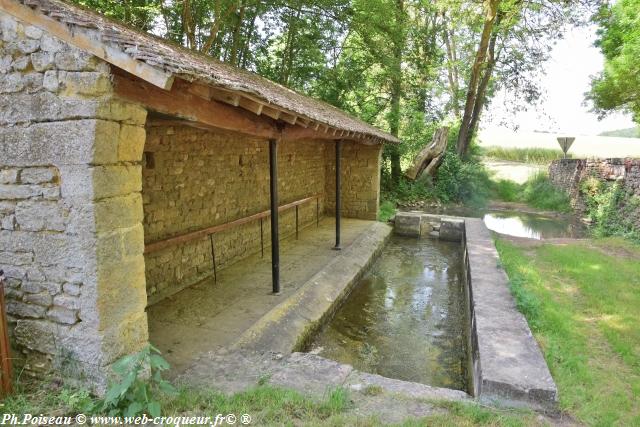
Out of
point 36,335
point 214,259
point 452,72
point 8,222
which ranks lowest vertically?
point 214,259

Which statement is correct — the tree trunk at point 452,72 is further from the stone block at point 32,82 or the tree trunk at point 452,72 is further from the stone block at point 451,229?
the stone block at point 32,82

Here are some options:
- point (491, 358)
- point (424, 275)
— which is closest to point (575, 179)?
point (424, 275)

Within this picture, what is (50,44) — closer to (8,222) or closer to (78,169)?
(78,169)

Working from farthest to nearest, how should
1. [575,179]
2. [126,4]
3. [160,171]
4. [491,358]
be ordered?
[575,179] < [126,4] < [160,171] < [491,358]

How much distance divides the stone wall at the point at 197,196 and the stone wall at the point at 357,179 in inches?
139

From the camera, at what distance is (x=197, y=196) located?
634cm

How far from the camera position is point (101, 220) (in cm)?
299

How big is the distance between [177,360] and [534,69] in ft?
61.1

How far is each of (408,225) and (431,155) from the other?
5672mm

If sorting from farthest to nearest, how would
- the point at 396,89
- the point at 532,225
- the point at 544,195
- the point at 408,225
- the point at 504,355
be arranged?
the point at 544,195
the point at 396,89
the point at 532,225
the point at 408,225
the point at 504,355

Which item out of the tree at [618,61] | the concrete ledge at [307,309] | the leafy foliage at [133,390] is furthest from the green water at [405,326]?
the tree at [618,61]

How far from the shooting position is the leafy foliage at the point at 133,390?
285 centimetres

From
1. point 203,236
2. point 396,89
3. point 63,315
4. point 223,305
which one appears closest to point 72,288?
point 63,315

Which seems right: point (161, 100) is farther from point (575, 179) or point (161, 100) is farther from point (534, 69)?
point (534, 69)
